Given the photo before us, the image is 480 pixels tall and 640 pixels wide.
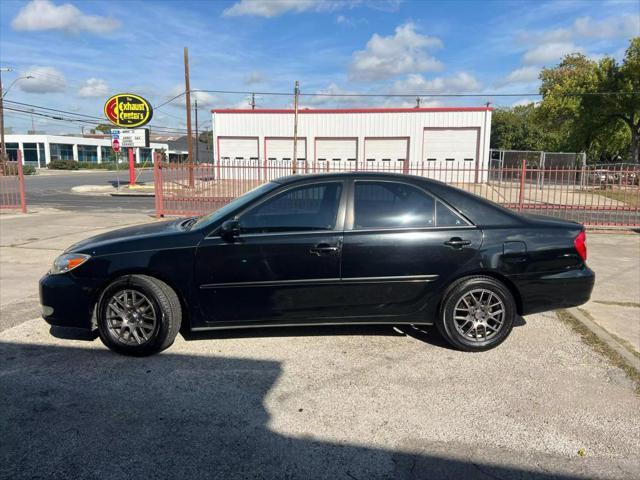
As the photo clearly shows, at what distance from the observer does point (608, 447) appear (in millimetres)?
2822

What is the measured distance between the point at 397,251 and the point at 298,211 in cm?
93

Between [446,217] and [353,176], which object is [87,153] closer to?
[353,176]

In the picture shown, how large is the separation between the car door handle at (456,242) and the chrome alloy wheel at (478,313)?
1.43 ft

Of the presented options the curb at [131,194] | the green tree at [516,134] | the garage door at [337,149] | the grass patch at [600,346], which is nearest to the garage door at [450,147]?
the garage door at [337,149]

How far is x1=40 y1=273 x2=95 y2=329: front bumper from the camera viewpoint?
155 inches

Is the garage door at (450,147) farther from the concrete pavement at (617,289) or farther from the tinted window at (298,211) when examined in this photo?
the tinted window at (298,211)

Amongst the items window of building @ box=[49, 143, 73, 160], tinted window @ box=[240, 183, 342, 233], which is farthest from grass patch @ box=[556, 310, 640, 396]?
window of building @ box=[49, 143, 73, 160]

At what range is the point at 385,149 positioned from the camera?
31.2m

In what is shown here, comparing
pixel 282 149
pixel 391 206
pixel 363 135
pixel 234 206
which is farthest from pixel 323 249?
pixel 282 149

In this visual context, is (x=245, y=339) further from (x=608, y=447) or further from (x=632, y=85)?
(x=632, y=85)

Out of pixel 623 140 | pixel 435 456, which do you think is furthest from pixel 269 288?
pixel 623 140

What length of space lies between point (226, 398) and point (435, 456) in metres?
1.47

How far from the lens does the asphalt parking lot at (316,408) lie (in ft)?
8.68

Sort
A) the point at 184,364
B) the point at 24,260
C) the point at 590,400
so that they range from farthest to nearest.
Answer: the point at 24,260, the point at 184,364, the point at 590,400
